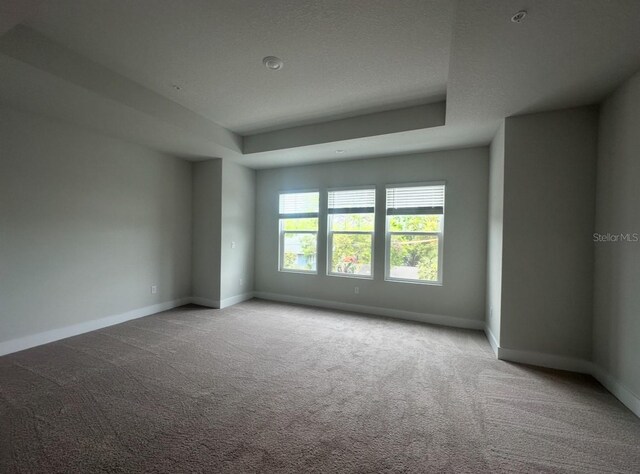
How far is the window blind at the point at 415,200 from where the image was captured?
13.7 ft

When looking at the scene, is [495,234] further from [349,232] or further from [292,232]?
[292,232]

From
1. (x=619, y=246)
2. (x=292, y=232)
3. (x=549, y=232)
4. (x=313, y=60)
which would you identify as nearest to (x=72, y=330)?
(x=292, y=232)

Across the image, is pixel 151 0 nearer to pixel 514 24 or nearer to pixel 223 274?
pixel 514 24

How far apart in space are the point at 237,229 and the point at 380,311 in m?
3.03

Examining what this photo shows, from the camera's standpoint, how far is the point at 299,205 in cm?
519

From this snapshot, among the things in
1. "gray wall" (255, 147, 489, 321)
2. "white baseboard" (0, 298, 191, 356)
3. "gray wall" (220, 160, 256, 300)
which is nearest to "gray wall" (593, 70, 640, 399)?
"gray wall" (255, 147, 489, 321)

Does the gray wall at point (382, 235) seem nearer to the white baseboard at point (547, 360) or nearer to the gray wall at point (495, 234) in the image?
the gray wall at point (495, 234)

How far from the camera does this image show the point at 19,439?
1.70 m

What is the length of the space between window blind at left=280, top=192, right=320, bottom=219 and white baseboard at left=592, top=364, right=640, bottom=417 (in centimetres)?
409

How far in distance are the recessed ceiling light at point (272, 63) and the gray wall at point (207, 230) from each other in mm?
2522

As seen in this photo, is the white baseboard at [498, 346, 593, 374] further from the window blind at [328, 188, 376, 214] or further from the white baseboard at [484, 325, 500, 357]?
the window blind at [328, 188, 376, 214]

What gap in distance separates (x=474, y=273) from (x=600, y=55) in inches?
109

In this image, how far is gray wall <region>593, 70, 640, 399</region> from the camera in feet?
6.94

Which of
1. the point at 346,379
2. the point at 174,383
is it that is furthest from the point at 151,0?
the point at 346,379
